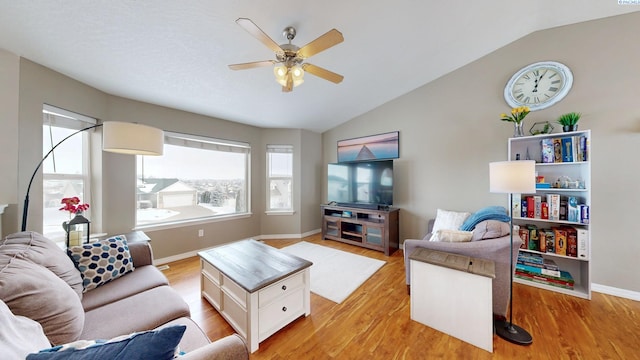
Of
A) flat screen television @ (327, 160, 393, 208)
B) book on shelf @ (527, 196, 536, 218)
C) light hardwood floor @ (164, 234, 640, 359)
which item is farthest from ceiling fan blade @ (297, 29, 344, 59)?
book on shelf @ (527, 196, 536, 218)

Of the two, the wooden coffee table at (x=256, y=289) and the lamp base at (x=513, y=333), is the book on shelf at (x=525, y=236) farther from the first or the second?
the wooden coffee table at (x=256, y=289)

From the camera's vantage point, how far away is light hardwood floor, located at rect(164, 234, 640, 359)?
1506 mm

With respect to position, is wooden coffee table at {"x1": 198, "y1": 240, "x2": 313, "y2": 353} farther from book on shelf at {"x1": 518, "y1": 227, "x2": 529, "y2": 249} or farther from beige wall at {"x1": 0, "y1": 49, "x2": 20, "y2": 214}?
book on shelf at {"x1": 518, "y1": 227, "x2": 529, "y2": 249}

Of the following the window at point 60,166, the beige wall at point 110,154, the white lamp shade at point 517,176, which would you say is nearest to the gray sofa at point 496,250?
the white lamp shade at point 517,176

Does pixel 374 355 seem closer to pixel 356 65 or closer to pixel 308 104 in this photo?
pixel 356 65

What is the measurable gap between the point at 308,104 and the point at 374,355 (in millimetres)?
3158

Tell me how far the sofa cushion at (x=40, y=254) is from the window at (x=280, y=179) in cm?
300

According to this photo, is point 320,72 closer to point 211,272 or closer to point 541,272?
point 211,272

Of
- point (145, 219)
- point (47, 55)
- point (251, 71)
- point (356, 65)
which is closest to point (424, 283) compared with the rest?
point (356, 65)

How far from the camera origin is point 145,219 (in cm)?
301

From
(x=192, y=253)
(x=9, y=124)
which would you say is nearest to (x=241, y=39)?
(x=9, y=124)

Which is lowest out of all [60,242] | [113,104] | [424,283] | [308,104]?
[424,283]

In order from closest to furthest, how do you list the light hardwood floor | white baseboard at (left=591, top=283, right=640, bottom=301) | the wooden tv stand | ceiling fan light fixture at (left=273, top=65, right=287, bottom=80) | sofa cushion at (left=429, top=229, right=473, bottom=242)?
the light hardwood floor → ceiling fan light fixture at (left=273, top=65, right=287, bottom=80) → sofa cushion at (left=429, top=229, right=473, bottom=242) → white baseboard at (left=591, top=283, right=640, bottom=301) → the wooden tv stand

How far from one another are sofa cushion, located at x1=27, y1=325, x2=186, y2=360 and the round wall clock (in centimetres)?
381
